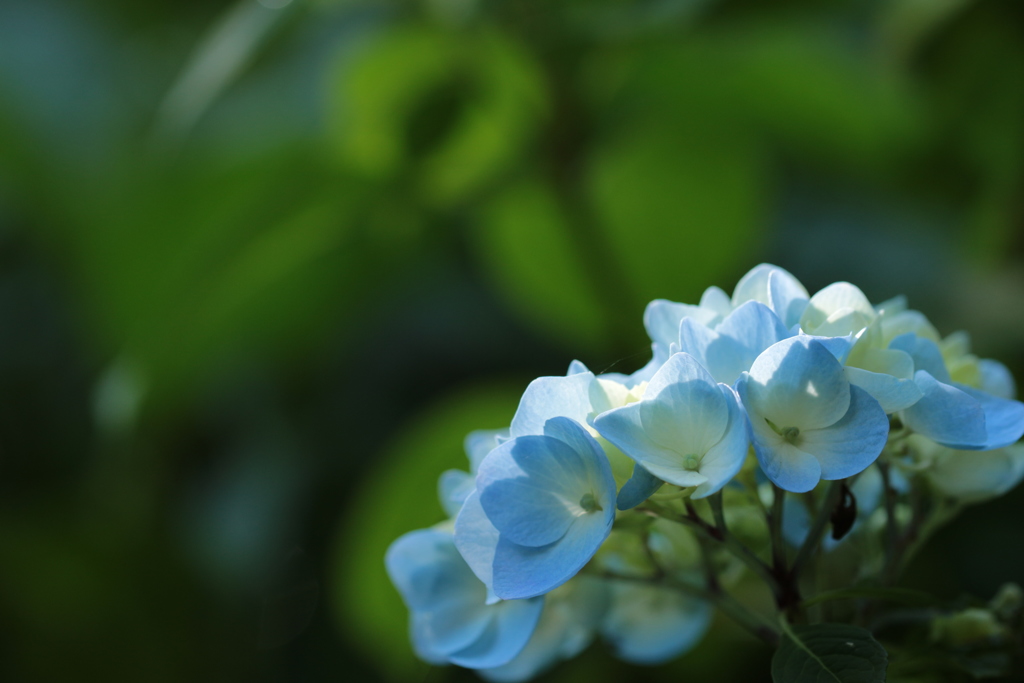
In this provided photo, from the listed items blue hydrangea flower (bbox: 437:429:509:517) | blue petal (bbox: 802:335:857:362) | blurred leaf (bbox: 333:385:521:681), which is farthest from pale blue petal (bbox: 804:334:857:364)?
blurred leaf (bbox: 333:385:521:681)

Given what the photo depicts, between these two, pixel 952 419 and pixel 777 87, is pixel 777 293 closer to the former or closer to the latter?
pixel 952 419

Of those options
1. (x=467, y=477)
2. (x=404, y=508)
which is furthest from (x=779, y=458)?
(x=404, y=508)

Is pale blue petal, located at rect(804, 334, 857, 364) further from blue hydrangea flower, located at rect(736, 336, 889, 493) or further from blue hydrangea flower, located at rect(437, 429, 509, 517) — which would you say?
blue hydrangea flower, located at rect(437, 429, 509, 517)

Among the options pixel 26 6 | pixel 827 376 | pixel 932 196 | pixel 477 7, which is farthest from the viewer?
pixel 26 6

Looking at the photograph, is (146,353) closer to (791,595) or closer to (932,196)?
(791,595)

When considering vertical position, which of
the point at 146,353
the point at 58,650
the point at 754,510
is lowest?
the point at 58,650

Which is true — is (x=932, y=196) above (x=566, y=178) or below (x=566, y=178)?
below

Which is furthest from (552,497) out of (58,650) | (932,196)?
(58,650)
